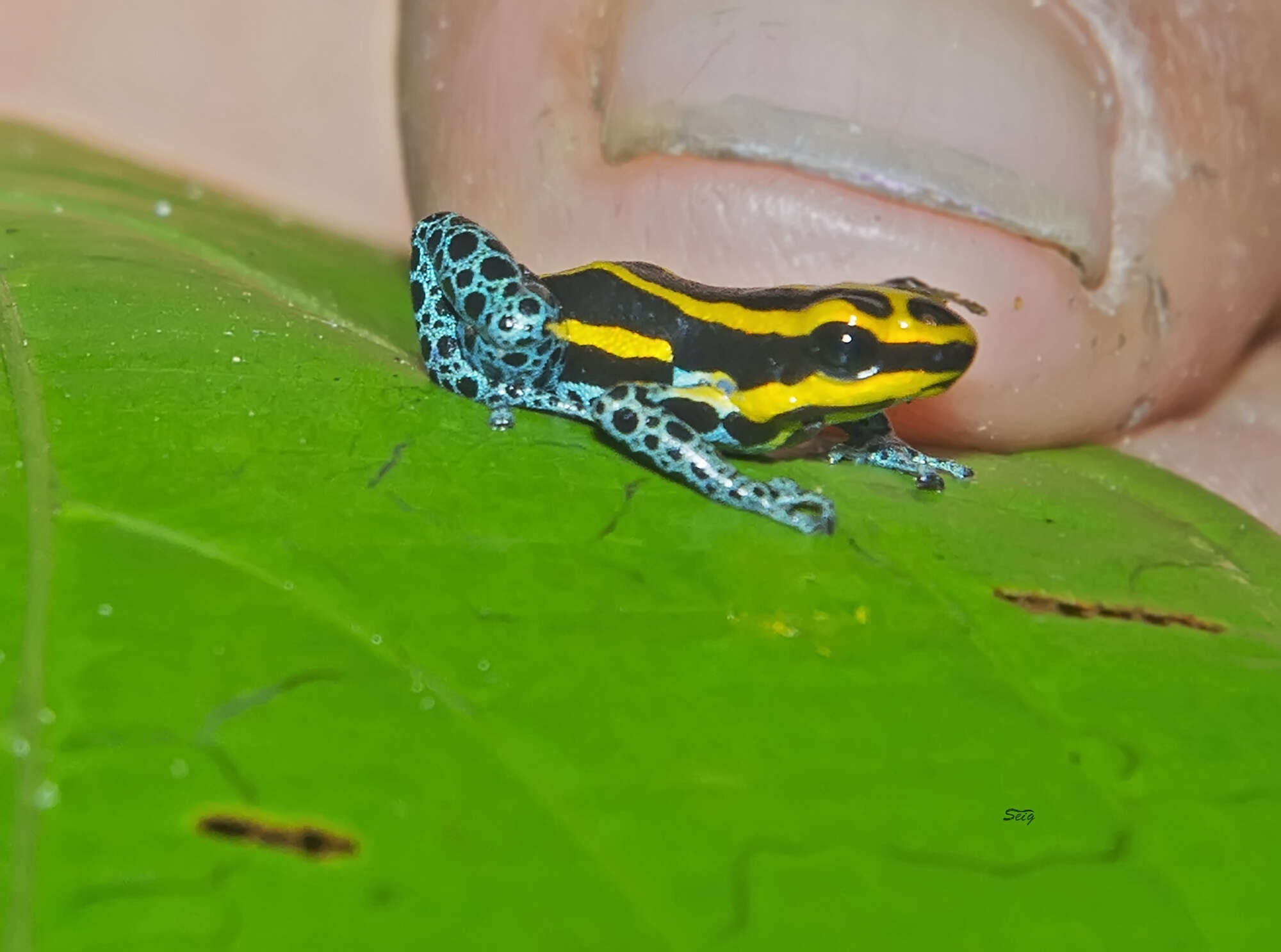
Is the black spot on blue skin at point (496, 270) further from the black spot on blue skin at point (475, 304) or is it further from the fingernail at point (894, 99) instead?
the fingernail at point (894, 99)

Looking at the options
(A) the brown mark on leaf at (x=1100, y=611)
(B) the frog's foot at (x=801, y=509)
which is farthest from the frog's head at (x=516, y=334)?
(A) the brown mark on leaf at (x=1100, y=611)

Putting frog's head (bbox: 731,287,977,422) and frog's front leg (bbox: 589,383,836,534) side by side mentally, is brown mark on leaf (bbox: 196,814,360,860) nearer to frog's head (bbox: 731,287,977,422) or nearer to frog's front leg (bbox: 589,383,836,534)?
frog's front leg (bbox: 589,383,836,534)

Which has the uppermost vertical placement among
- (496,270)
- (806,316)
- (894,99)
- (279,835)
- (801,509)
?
(894,99)

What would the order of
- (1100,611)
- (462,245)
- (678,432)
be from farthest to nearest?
(462,245), (678,432), (1100,611)

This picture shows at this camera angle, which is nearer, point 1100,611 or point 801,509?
point 1100,611

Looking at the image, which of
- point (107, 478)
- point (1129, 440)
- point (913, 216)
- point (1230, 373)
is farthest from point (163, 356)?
point (1230, 373)

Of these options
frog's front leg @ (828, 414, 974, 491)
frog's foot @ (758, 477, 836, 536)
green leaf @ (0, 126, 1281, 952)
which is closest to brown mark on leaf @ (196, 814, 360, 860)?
green leaf @ (0, 126, 1281, 952)

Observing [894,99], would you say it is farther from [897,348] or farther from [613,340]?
[613,340]

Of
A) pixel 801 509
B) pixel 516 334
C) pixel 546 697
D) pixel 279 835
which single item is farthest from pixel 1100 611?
pixel 516 334
